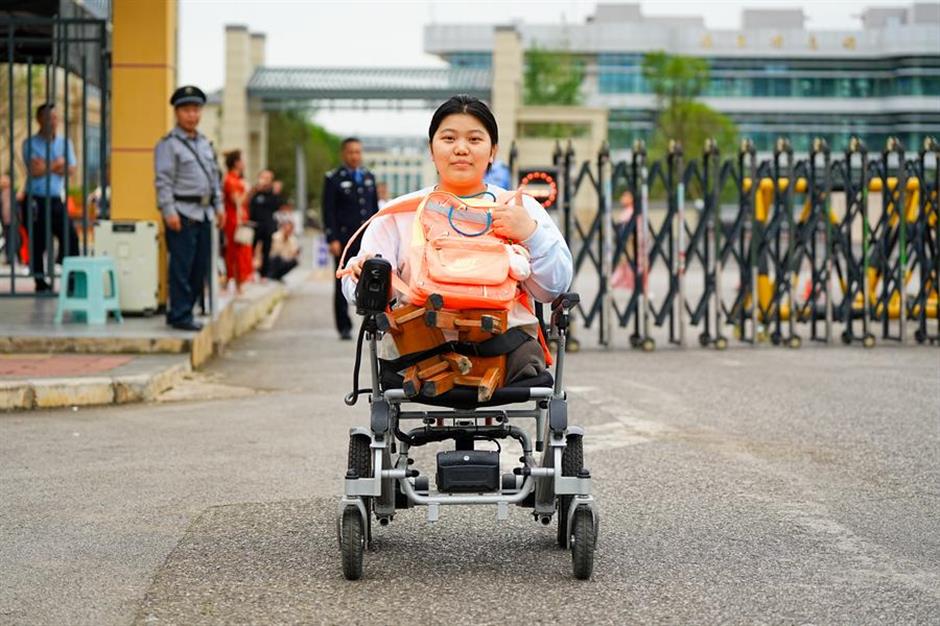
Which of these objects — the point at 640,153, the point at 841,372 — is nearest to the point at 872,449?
the point at 841,372

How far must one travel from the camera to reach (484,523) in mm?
6297

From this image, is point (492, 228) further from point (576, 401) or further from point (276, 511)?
point (576, 401)

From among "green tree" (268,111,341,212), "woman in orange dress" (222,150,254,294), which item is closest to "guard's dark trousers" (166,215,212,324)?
"woman in orange dress" (222,150,254,294)

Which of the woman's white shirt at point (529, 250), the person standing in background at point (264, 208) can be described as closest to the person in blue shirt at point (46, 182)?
the person standing in background at point (264, 208)

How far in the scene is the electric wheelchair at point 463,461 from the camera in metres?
5.19

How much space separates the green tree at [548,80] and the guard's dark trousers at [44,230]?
8287 cm

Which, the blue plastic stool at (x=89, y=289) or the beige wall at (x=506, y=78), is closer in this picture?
the blue plastic stool at (x=89, y=289)

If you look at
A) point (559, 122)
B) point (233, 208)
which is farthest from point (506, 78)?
point (233, 208)

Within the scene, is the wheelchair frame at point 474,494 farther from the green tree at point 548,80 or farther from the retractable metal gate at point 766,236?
the green tree at point 548,80

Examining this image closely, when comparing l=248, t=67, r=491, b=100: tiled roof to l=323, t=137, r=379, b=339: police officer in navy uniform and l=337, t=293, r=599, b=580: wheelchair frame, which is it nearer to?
l=323, t=137, r=379, b=339: police officer in navy uniform

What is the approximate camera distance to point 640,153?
14812 millimetres

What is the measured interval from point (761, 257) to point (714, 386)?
4.40 metres

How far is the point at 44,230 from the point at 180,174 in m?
4.29

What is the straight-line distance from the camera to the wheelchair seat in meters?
5.36
